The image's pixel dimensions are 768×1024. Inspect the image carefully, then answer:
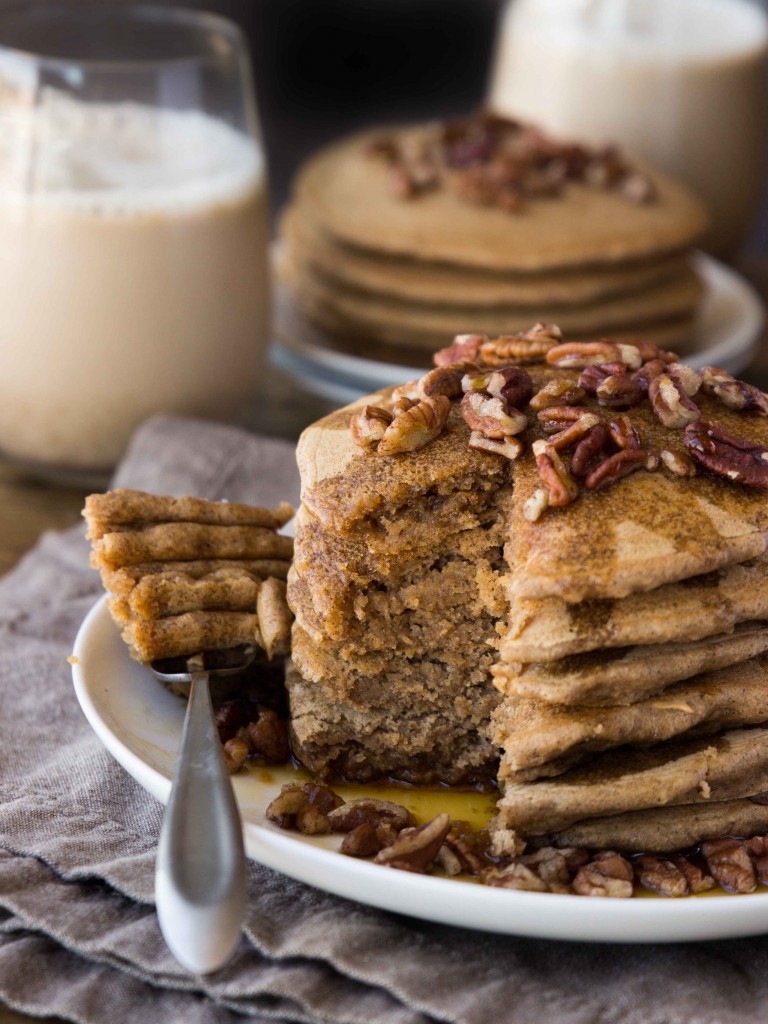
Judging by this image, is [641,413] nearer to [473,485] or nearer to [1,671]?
[473,485]

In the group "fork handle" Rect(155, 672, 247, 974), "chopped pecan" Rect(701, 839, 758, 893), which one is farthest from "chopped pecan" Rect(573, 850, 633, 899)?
"fork handle" Rect(155, 672, 247, 974)

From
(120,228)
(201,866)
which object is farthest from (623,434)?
(120,228)

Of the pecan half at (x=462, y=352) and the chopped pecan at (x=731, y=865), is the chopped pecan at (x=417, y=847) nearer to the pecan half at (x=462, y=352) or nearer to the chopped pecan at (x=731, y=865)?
the chopped pecan at (x=731, y=865)

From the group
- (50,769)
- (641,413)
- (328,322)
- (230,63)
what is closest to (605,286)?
(328,322)

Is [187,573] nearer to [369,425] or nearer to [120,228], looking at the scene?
[369,425]

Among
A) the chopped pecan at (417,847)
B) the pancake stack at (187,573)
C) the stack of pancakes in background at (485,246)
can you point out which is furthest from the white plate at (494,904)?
the stack of pancakes in background at (485,246)
